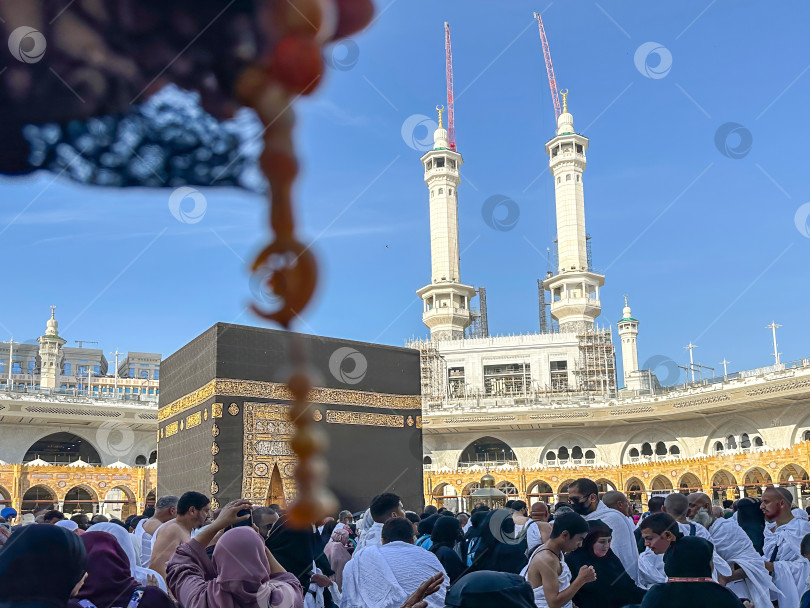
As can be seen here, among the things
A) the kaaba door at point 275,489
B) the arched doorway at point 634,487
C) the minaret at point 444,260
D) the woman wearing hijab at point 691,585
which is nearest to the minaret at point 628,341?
the minaret at point 444,260

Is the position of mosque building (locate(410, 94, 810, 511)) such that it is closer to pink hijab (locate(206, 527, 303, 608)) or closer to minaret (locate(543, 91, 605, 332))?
minaret (locate(543, 91, 605, 332))

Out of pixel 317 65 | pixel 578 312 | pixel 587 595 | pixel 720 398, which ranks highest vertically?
pixel 578 312

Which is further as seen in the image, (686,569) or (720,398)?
(720,398)

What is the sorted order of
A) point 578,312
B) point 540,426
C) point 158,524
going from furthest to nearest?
point 578,312 < point 540,426 < point 158,524

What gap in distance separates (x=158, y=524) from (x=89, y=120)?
3255 mm

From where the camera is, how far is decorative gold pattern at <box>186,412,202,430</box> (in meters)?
17.6

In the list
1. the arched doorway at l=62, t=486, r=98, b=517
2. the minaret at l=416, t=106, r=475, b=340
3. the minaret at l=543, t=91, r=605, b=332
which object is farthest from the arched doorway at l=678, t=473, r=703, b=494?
the arched doorway at l=62, t=486, r=98, b=517

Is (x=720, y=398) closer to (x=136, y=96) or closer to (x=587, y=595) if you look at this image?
(x=587, y=595)

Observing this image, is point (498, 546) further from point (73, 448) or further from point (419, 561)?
point (73, 448)

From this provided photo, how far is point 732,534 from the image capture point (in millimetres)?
4180

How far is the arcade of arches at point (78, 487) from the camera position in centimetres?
2517

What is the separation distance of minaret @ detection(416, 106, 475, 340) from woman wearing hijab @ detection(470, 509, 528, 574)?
1407 inches

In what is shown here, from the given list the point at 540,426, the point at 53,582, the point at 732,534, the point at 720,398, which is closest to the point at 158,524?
the point at 53,582

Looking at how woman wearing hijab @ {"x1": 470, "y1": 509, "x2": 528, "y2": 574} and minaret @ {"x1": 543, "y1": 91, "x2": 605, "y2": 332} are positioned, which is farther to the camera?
minaret @ {"x1": 543, "y1": 91, "x2": 605, "y2": 332}
